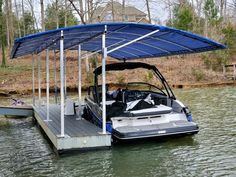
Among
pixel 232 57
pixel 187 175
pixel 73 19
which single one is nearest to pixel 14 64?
pixel 73 19

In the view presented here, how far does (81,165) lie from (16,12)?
140 ft

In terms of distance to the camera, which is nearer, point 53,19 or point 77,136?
point 77,136

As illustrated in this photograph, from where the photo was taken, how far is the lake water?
6953mm

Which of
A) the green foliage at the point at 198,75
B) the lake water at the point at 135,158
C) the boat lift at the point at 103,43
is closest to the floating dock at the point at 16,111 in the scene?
the boat lift at the point at 103,43

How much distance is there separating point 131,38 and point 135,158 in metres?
3.25

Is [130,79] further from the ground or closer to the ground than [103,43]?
closer to the ground

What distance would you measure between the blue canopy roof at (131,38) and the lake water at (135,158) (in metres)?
2.38

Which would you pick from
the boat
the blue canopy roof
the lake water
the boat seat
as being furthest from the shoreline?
the boat seat

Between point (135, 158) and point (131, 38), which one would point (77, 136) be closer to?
point (135, 158)

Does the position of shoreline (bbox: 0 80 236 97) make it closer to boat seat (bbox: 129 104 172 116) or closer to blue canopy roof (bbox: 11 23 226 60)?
blue canopy roof (bbox: 11 23 226 60)

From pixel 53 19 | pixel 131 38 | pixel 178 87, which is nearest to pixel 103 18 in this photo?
pixel 53 19

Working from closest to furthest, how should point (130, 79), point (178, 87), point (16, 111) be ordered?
1. point (16, 111)
2. point (178, 87)
3. point (130, 79)

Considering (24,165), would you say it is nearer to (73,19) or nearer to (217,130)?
(217,130)

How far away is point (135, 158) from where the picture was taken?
7848 mm
